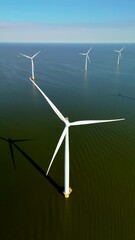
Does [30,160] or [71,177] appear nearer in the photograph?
[71,177]

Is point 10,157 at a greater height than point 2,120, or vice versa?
point 2,120

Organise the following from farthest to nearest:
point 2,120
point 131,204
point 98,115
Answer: point 98,115 < point 2,120 < point 131,204

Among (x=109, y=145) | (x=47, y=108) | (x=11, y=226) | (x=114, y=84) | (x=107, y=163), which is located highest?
(x=114, y=84)

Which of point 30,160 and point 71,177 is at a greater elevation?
point 30,160

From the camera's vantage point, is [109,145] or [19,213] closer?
[19,213]

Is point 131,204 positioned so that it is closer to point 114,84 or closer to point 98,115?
point 98,115

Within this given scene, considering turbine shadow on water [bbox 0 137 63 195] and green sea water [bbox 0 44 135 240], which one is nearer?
green sea water [bbox 0 44 135 240]


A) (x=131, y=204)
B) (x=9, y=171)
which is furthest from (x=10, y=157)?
(x=131, y=204)

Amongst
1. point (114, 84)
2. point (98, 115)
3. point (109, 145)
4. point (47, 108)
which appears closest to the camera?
point (109, 145)

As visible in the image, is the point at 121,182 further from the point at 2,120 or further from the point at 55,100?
the point at 55,100

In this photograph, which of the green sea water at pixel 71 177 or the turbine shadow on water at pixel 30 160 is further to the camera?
the turbine shadow on water at pixel 30 160
